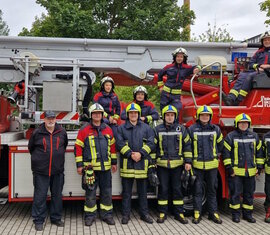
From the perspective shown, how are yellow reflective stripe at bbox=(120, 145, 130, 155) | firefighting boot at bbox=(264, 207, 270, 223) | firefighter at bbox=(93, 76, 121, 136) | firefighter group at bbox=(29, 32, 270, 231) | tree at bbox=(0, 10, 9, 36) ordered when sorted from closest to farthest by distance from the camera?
1. firefighter group at bbox=(29, 32, 270, 231)
2. yellow reflective stripe at bbox=(120, 145, 130, 155)
3. firefighting boot at bbox=(264, 207, 270, 223)
4. firefighter at bbox=(93, 76, 121, 136)
5. tree at bbox=(0, 10, 9, 36)

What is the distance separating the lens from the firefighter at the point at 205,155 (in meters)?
5.66

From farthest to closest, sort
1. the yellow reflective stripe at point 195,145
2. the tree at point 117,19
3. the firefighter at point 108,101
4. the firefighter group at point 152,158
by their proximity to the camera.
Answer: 1. the tree at point 117,19
2. the firefighter at point 108,101
3. the yellow reflective stripe at point 195,145
4. the firefighter group at point 152,158

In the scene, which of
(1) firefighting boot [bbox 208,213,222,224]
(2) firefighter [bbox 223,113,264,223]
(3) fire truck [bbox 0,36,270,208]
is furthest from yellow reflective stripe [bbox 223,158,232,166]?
(1) firefighting boot [bbox 208,213,222,224]

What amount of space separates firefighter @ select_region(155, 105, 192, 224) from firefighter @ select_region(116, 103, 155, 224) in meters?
0.20

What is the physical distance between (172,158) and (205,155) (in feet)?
1.71

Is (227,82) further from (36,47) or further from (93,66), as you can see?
(36,47)

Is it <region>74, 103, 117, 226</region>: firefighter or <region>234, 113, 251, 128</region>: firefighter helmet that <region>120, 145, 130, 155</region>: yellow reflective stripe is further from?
<region>234, 113, 251, 128</region>: firefighter helmet

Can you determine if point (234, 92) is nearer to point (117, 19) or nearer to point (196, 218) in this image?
point (196, 218)

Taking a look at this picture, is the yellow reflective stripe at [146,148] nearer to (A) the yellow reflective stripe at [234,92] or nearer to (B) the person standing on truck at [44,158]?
(B) the person standing on truck at [44,158]

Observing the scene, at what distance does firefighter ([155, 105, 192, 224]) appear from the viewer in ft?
18.4

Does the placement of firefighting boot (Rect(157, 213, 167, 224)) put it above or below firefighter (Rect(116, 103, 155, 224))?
below

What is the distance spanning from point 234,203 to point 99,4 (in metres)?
11.2

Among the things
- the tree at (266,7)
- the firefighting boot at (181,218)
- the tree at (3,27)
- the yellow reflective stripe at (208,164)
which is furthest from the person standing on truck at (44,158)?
the tree at (3,27)

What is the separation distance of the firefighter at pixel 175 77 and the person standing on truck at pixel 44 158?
6.36 ft
